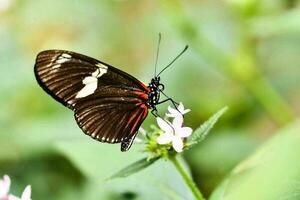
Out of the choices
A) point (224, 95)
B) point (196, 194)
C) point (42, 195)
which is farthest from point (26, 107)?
point (196, 194)

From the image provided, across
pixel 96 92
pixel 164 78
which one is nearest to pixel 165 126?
pixel 96 92

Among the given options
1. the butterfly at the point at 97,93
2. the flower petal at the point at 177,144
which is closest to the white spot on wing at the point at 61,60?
the butterfly at the point at 97,93

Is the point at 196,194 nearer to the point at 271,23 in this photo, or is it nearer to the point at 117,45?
the point at 271,23

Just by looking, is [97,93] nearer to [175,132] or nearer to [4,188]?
[175,132]

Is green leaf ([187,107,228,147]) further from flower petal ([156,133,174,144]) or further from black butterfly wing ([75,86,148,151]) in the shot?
black butterfly wing ([75,86,148,151])

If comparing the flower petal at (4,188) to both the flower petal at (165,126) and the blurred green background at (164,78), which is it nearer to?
the flower petal at (165,126)

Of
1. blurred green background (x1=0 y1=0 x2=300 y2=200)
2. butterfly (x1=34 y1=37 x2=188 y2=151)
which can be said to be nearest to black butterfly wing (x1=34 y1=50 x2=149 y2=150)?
butterfly (x1=34 y1=37 x2=188 y2=151)

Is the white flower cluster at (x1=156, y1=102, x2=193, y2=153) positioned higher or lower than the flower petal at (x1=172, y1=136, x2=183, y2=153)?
higher
